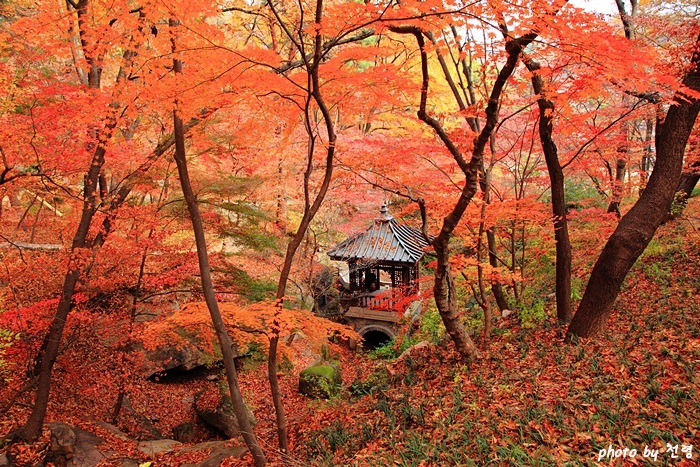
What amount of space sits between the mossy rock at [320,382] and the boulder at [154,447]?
12.3 ft

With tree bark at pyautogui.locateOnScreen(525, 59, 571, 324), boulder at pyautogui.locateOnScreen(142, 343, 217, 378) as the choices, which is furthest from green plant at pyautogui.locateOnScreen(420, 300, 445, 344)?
boulder at pyautogui.locateOnScreen(142, 343, 217, 378)

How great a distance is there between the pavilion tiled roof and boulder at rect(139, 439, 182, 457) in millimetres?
8030

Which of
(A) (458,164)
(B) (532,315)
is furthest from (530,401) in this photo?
(B) (532,315)

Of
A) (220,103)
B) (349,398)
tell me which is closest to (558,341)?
(349,398)

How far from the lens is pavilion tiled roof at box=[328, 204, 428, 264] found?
546 inches

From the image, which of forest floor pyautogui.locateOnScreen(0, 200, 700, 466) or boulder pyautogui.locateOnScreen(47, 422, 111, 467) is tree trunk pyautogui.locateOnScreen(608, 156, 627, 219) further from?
boulder pyautogui.locateOnScreen(47, 422, 111, 467)

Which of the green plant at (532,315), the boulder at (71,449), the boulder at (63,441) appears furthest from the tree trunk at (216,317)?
the green plant at (532,315)

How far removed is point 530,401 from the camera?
14.8ft

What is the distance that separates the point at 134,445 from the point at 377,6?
7873mm

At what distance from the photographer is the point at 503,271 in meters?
8.12

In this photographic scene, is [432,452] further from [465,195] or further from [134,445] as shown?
[134,445]

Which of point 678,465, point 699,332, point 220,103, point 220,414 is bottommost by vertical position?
point 220,414

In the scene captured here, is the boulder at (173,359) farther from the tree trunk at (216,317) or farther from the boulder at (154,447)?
the tree trunk at (216,317)

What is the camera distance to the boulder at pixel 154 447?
6811mm
